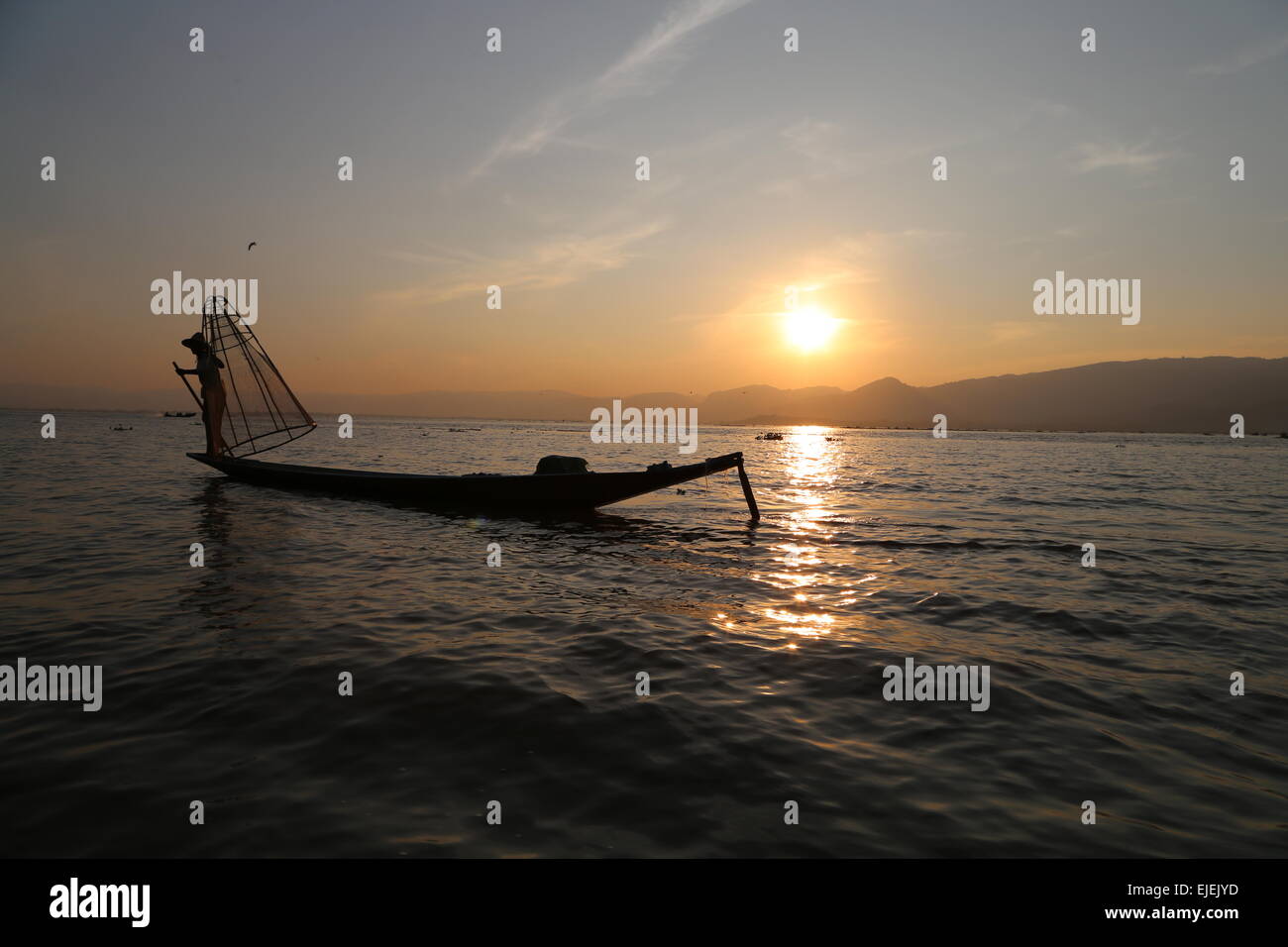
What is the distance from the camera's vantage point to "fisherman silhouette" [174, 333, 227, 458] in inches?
1200

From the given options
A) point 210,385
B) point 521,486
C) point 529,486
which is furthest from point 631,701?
point 210,385

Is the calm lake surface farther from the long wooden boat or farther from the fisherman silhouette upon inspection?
the fisherman silhouette

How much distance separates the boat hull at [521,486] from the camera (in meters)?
21.2

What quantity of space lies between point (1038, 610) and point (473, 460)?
1927 inches

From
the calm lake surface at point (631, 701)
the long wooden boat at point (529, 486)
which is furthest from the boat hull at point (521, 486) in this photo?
the calm lake surface at point (631, 701)

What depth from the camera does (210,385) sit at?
30.8 m

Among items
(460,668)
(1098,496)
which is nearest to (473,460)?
(1098,496)

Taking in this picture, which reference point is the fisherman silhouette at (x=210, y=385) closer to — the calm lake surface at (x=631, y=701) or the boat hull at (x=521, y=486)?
the boat hull at (x=521, y=486)

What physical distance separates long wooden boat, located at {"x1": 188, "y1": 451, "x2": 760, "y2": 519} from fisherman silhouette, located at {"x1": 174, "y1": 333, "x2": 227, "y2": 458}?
10002mm

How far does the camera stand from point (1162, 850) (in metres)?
4.72

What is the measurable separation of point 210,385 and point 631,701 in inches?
1270

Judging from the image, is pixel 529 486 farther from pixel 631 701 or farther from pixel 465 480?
pixel 631 701

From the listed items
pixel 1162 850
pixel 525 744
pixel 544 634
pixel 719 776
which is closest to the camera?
pixel 1162 850
